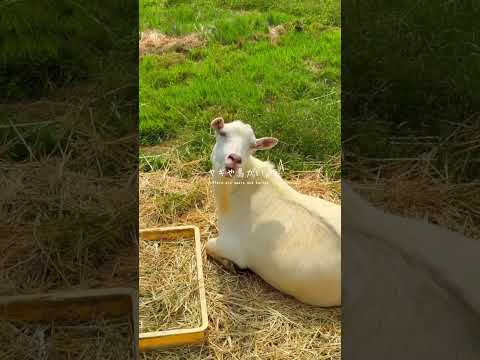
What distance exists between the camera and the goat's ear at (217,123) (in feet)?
3.20

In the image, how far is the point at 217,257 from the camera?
44.6 inches

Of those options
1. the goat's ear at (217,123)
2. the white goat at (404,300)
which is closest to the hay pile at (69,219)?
the goat's ear at (217,123)

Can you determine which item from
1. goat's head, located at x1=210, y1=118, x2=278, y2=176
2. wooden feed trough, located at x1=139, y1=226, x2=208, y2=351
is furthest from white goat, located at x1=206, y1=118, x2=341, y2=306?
wooden feed trough, located at x1=139, y1=226, x2=208, y2=351

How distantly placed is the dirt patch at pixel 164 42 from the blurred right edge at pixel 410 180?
27 cm

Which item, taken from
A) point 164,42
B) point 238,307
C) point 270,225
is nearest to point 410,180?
point 270,225

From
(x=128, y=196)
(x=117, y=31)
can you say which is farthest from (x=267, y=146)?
(x=117, y=31)

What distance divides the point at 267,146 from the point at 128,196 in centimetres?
25

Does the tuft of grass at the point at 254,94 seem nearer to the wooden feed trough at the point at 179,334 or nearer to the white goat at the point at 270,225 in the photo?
the white goat at the point at 270,225

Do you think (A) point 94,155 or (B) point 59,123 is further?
(B) point 59,123

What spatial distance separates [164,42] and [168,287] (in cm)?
42

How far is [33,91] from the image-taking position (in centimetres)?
144

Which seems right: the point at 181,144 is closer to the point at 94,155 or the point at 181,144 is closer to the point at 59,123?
the point at 94,155

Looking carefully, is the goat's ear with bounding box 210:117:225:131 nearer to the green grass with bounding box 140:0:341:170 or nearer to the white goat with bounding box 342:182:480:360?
the green grass with bounding box 140:0:341:170

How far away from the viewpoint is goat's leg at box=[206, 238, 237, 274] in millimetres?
1116
